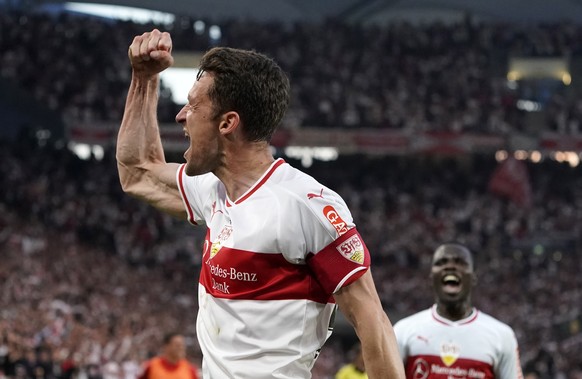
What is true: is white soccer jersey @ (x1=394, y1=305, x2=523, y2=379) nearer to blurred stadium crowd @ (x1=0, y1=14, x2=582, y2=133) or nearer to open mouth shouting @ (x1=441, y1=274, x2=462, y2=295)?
open mouth shouting @ (x1=441, y1=274, x2=462, y2=295)

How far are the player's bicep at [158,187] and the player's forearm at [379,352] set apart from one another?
0.94 meters

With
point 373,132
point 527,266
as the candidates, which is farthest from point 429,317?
point 373,132

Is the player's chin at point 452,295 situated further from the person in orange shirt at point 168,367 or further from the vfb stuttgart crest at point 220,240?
the person in orange shirt at point 168,367

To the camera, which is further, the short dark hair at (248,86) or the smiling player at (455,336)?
the smiling player at (455,336)

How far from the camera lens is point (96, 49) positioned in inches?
1214

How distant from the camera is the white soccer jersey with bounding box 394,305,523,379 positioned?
5957mm

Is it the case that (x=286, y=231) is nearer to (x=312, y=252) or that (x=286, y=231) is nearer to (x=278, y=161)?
(x=312, y=252)

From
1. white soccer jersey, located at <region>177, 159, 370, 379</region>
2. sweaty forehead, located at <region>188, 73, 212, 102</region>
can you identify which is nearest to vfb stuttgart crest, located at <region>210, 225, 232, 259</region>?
white soccer jersey, located at <region>177, 159, 370, 379</region>

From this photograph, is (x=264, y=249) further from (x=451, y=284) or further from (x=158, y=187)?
(x=451, y=284)

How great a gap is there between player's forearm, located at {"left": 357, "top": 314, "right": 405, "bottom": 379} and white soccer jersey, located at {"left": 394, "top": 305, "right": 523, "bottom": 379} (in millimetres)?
3050

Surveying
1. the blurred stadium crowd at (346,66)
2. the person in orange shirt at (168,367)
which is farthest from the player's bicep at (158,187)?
the blurred stadium crowd at (346,66)

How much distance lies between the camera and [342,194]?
99.5 ft

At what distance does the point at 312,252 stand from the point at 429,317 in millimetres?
3297

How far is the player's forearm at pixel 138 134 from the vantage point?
3838 millimetres
